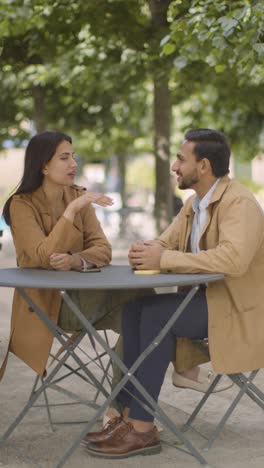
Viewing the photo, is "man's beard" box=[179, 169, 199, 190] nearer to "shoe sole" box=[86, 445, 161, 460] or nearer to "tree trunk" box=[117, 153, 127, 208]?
"shoe sole" box=[86, 445, 161, 460]

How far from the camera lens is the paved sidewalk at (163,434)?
4.40 m

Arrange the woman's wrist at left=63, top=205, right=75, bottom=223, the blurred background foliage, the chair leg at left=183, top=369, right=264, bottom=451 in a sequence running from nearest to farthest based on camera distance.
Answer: the chair leg at left=183, top=369, right=264, bottom=451, the woman's wrist at left=63, top=205, right=75, bottom=223, the blurred background foliage

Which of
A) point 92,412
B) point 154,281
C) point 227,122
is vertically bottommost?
point 92,412

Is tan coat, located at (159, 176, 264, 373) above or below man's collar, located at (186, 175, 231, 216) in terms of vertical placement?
below

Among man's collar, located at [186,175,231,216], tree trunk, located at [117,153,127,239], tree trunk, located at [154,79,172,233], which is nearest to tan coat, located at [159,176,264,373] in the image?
man's collar, located at [186,175,231,216]

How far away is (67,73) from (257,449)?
7.33 meters

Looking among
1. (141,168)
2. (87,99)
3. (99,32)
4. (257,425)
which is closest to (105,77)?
(99,32)

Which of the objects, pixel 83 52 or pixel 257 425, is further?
pixel 83 52

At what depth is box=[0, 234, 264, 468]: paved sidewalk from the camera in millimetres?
4402

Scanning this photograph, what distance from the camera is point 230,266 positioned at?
4234mm

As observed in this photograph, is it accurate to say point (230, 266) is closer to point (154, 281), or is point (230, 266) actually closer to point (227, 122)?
point (154, 281)

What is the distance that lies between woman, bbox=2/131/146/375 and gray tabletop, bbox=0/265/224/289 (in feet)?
0.55

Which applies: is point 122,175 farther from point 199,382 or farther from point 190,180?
point 190,180

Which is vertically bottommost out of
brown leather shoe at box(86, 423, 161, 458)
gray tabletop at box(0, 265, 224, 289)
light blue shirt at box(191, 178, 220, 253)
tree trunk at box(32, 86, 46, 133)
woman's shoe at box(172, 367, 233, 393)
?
brown leather shoe at box(86, 423, 161, 458)
